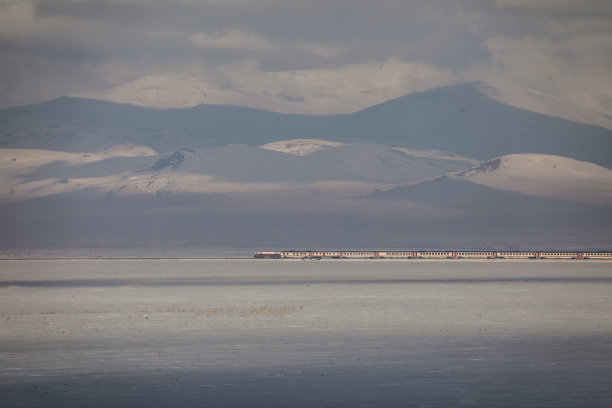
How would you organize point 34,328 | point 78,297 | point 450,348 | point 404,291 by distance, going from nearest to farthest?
point 450,348 < point 34,328 < point 78,297 < point 404,291

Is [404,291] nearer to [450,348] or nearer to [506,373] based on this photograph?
[450,348]

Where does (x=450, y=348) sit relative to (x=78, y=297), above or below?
below

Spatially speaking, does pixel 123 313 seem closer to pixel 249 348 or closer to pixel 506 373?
pixel 249 348

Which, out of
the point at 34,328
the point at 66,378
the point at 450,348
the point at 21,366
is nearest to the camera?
the point at 66,378

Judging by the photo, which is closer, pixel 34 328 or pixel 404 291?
pixel 34 328

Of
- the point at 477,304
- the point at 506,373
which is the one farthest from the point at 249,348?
the point at 477,304

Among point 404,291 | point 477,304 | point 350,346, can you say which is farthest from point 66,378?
point 404,291
